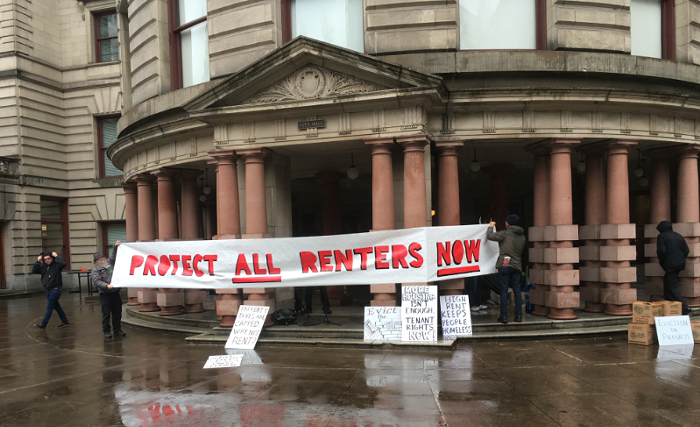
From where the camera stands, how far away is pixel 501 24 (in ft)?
34.9

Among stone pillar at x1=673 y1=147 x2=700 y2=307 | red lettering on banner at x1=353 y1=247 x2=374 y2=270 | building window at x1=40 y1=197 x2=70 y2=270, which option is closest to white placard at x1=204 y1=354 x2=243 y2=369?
red lettering on banner at x1=353 y1=247 x2=374 y2=270

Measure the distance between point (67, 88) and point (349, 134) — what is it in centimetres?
2171

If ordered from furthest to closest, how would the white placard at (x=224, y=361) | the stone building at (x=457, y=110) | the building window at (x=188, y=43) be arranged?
the building window at (x=188, y=43), the stone building at (x=457, y=110), the white placard at (x=224, y=361)

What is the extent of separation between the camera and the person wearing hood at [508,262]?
9469mm

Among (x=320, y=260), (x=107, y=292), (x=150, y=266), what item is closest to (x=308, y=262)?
(x=320, y=260)

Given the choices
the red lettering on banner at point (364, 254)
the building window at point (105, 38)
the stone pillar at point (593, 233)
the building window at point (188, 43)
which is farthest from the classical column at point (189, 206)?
the building window at point (105, 38)

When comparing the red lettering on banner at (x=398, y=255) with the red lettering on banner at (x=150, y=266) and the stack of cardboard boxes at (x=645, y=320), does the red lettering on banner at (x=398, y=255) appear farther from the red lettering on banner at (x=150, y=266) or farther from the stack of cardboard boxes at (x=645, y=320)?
the red lettering on banner at (x=150, y=266)

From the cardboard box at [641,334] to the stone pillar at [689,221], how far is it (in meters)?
3.03

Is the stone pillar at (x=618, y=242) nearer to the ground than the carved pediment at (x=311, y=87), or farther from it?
nearer to the ground

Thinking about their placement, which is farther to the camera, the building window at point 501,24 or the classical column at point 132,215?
the classical column at point 132,215

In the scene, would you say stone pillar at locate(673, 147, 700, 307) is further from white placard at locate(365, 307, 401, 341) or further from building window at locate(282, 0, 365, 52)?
building window at locate(282, 0, 365, 52)

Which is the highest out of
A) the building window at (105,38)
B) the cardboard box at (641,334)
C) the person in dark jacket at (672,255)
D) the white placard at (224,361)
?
the building window at (105,38)

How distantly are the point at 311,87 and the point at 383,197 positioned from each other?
2656mm

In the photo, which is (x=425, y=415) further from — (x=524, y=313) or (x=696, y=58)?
(x=696, y=58)
